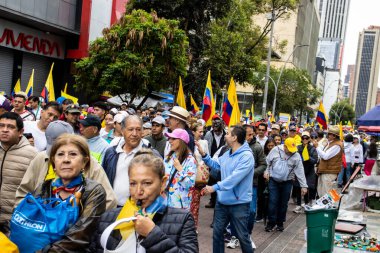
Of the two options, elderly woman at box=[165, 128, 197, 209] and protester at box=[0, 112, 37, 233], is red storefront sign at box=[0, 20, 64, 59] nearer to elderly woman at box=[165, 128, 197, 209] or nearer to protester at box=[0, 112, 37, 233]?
protester at box=[0, 112, 37, 233]

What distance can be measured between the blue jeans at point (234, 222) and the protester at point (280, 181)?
9.08ft

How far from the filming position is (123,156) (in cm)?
459

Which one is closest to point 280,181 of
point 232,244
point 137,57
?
point 232,244

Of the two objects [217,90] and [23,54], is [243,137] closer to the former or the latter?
[217,90]

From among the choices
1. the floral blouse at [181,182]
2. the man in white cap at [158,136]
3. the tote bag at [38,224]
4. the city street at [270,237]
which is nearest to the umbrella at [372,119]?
the city street at [270,237]

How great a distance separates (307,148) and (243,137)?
18.4 ft

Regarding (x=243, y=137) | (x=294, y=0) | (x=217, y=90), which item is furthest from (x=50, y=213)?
(x=294, y=0)

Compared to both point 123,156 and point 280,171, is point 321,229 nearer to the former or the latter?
point 280,171

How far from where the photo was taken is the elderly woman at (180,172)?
4831mm

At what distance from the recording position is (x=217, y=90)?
24281 mm

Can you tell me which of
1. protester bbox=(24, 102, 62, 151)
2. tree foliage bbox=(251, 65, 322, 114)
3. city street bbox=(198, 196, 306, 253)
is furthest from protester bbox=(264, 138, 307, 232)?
tree foliage bbox=(251, 65, 322, 114)

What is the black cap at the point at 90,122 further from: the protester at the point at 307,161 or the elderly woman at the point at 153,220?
the protester at the point at 307,161

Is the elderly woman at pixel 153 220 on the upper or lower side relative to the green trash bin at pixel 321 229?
upper

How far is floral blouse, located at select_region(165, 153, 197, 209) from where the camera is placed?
15.8 feet
